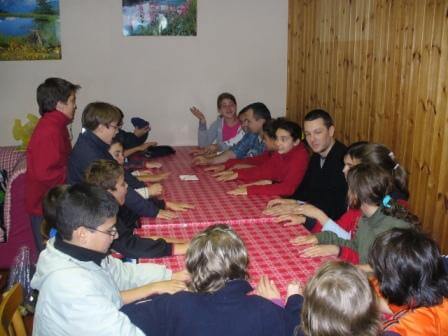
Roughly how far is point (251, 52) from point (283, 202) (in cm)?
277

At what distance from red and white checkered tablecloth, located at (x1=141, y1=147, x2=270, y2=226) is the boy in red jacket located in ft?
2.40

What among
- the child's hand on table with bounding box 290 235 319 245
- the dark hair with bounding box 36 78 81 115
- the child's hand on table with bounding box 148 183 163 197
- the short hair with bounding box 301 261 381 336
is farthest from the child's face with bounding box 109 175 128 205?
A: the short hair with bounding box 301 261 381 336

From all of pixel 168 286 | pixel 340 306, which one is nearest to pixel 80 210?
pixel 168 286

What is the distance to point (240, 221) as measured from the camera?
2545 mm

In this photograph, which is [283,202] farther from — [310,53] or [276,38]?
[276,38]

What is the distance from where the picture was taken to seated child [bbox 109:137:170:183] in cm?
301

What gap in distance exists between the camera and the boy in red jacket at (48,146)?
9.82 ft

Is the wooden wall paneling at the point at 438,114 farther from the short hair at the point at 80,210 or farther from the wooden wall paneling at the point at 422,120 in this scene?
the short hair at the point at 80,210

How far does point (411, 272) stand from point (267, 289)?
510 mm

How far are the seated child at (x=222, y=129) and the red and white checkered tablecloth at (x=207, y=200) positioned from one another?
826 mm

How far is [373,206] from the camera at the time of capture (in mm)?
2041

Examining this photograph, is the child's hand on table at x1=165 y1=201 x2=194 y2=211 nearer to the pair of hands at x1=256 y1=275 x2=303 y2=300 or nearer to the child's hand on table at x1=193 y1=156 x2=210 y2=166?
the pair of hands at x1=256 y1=275 x2=303 y2=300

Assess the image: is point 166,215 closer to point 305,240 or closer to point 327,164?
point 305,240

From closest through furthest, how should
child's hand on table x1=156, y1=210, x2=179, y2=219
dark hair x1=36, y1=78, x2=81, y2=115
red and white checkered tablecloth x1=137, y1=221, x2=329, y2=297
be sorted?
red and white checkered tablecloth x1=137, y1=221, x2=329, y2=297, child's hand on table x1=156, y1=210, x2=179, y2=219, dark hair x1=36, y1=78, x2=81, y2=115
